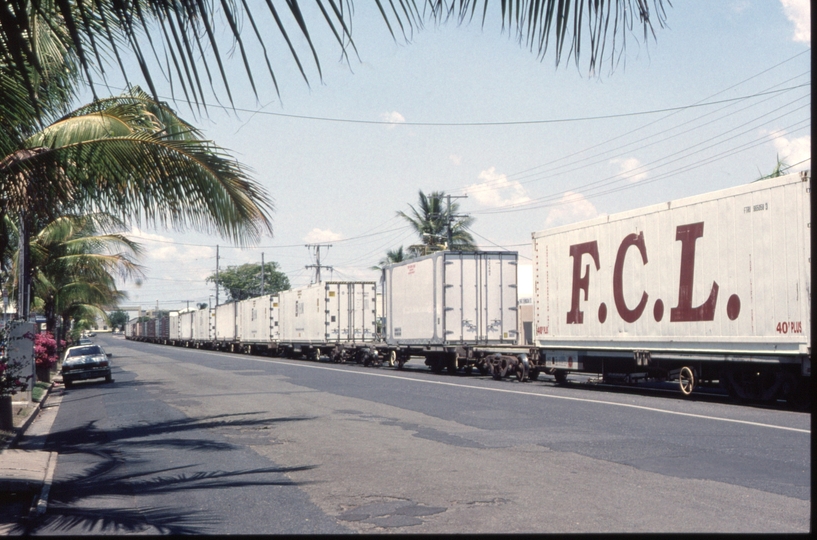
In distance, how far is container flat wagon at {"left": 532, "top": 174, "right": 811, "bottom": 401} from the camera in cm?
1487

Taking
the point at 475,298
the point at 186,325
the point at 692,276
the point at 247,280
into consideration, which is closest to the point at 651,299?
the point at 692,276

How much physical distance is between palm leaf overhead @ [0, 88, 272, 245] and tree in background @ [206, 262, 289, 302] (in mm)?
126195

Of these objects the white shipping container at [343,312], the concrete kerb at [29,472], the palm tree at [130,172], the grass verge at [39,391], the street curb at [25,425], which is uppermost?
the palm tree at [130,172]

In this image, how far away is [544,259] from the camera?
73.7 ft

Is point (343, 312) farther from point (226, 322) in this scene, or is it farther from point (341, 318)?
point (226, 322)

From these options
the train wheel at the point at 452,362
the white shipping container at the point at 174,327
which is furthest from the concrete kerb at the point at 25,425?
the white shipping container at the point at 174,327

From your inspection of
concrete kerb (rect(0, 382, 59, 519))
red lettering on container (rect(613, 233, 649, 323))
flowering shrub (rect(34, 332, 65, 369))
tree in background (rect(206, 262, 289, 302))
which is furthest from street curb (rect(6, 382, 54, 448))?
tree in background (rect(206, 262, 289, 302))

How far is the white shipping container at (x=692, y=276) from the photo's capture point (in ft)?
48.4

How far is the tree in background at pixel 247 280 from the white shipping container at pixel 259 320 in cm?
7429

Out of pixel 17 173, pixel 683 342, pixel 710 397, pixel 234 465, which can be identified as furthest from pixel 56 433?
pixel 710 397

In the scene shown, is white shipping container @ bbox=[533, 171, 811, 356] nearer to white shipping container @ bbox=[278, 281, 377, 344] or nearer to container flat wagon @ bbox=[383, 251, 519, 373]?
container flat wagon @ bbox=[383, 251, 519, 373]

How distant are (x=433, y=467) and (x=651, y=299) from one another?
10029 mm

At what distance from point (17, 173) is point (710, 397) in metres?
15.1

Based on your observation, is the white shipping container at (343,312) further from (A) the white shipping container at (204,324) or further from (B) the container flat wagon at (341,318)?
(A) the white shipping container at (204,324)
